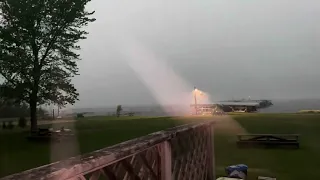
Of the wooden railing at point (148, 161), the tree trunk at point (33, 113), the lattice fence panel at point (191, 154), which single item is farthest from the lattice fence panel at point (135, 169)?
the tree trunk at point (33, 113)

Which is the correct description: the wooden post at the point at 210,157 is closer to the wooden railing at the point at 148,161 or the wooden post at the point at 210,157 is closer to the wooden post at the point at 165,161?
the wooden railing at the point at 148,161

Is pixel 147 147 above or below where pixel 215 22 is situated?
below

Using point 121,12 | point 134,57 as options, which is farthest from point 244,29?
point 121,12

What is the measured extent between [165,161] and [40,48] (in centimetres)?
1652

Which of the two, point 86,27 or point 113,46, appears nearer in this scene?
point 86,27

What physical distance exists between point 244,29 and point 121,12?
33.3 feet

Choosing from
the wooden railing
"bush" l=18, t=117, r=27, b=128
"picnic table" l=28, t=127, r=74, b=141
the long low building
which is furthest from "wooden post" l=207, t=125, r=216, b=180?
the long low building

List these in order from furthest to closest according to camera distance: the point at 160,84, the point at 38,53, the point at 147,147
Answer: the point at 160,84 < the point at 38,53 < the point at 147,147

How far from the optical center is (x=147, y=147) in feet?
8.32

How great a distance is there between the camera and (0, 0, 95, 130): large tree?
648 inches

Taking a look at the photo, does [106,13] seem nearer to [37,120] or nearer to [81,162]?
[37,120]

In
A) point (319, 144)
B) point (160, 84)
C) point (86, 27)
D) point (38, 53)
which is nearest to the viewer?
point (319, 144)

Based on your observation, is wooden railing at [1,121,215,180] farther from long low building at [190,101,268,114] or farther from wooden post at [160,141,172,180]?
long low building at [190,101,268,114]

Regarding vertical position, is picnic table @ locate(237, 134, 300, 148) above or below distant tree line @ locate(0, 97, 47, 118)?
below
